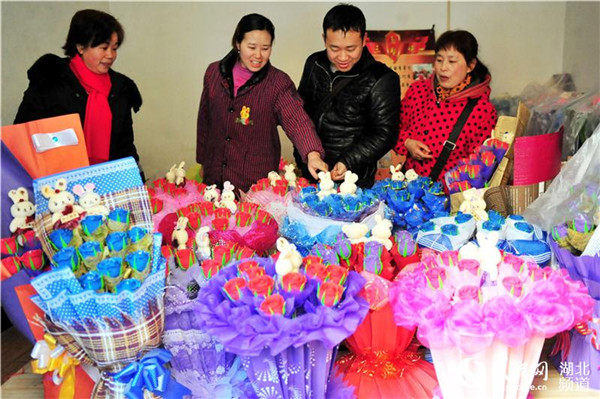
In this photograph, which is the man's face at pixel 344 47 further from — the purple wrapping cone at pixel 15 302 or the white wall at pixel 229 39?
the white wall at pixel 229 39

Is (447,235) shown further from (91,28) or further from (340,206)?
(91,28)

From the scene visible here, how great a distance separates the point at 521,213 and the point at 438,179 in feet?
1.71

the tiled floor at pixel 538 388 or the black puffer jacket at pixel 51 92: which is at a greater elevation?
the black puffer jacket at pixel 51 92

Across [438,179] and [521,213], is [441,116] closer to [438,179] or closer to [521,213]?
[438,179]

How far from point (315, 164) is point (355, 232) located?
2.36ft

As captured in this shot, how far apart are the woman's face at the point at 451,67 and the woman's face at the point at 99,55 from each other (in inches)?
49.2

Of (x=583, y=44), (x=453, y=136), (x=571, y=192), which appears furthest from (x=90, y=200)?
(x=583, y=44)

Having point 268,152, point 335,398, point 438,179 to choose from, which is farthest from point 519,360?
point 268,152

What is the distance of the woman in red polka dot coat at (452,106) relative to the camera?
7.57 feet

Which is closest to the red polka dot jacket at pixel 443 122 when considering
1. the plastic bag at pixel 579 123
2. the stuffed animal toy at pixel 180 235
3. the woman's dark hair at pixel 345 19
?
the plastic bag at pixel 579 123

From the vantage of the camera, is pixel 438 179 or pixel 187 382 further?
pixel 438 179

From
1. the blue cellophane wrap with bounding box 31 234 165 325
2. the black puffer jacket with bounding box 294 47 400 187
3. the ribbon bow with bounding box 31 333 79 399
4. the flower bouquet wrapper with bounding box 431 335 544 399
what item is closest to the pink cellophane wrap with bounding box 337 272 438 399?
the flower bouquet wrapper with bounding box 431 335 544 399

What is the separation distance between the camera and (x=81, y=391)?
4.35ft

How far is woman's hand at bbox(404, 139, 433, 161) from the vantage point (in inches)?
92.6
